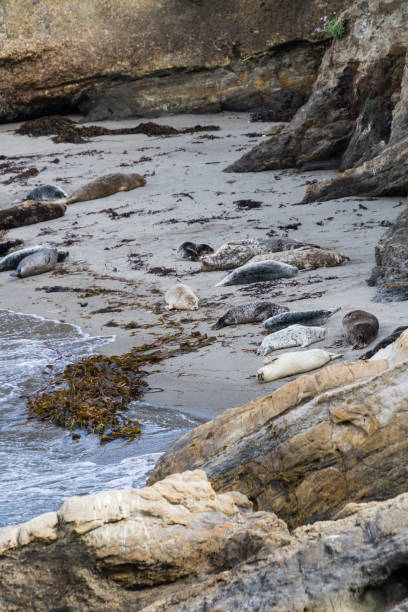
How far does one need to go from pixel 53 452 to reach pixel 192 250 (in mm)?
4783

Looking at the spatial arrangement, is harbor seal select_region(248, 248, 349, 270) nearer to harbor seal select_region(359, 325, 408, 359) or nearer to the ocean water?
the ocean water

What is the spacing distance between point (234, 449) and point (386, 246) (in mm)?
4266

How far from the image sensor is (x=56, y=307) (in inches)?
320

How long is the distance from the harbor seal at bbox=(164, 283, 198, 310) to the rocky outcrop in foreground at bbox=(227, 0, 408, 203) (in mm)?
4122

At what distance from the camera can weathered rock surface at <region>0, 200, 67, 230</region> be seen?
12.1 m

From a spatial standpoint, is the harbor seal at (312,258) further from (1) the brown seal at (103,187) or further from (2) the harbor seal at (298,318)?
(1) the brown seal at (103,187)

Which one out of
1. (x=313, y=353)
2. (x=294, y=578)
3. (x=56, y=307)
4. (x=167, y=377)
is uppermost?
(x=294, y=578)

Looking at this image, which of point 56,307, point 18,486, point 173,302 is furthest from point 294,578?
point 56,307

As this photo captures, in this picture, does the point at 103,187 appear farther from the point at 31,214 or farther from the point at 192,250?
the point at 192,250

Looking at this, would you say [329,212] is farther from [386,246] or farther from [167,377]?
[167,377]

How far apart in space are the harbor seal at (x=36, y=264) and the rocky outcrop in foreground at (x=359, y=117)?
4039mm

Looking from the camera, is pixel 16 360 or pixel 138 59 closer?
pixel 16 360

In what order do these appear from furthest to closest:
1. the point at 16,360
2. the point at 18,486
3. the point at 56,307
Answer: the point at 56,307, the point at 16,360, the point at 18,486

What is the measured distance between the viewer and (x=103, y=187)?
12.8m
